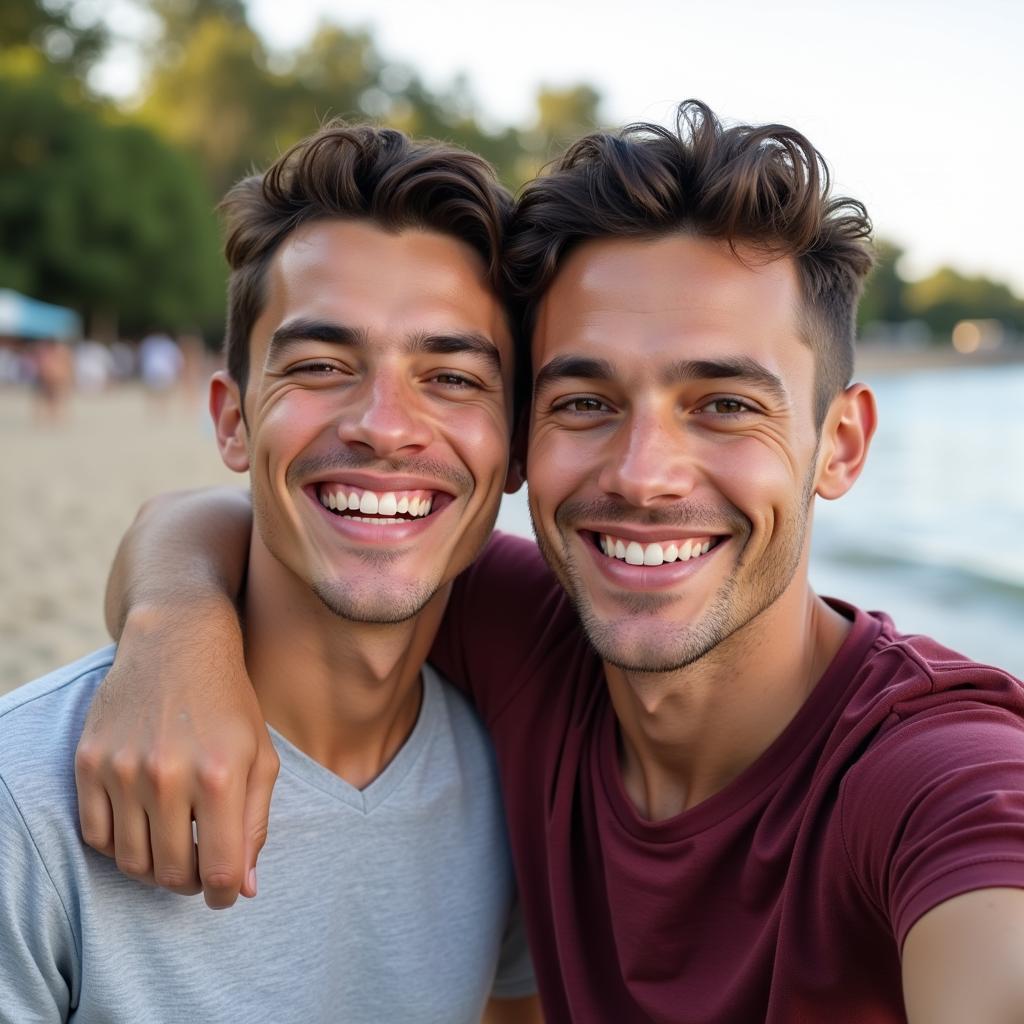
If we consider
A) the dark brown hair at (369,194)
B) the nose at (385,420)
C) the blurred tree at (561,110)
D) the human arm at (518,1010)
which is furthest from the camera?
the blurred tree at (561,110)

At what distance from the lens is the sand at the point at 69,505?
23.0 feet

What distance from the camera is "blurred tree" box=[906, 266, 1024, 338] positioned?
4936 inches

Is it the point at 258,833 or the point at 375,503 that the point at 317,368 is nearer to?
the point at 375,503

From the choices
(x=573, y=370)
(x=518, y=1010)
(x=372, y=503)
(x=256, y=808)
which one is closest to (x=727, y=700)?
(x=573, y=370)

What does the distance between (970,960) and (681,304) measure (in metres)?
1.51

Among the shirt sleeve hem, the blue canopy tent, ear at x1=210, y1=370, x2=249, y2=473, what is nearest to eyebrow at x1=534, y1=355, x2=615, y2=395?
ear at x1=210, y1=370, x2=249, y2=473

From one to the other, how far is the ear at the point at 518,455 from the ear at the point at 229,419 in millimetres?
733

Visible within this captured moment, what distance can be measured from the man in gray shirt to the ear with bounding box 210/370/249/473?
3.5 inches

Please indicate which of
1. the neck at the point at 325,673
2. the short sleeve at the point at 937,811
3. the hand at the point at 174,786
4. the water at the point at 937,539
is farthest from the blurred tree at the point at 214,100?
the short sleeve at the point at 937,811

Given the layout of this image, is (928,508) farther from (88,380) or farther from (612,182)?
(88,380)

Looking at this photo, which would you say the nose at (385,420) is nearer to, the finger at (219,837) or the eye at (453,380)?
the eye at (453,380)

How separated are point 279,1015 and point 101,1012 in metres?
0.40

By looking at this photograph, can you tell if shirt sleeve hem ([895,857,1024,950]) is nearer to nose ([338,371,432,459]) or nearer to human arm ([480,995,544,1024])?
nose ([338,371,432,459])

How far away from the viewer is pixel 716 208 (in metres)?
2.52
